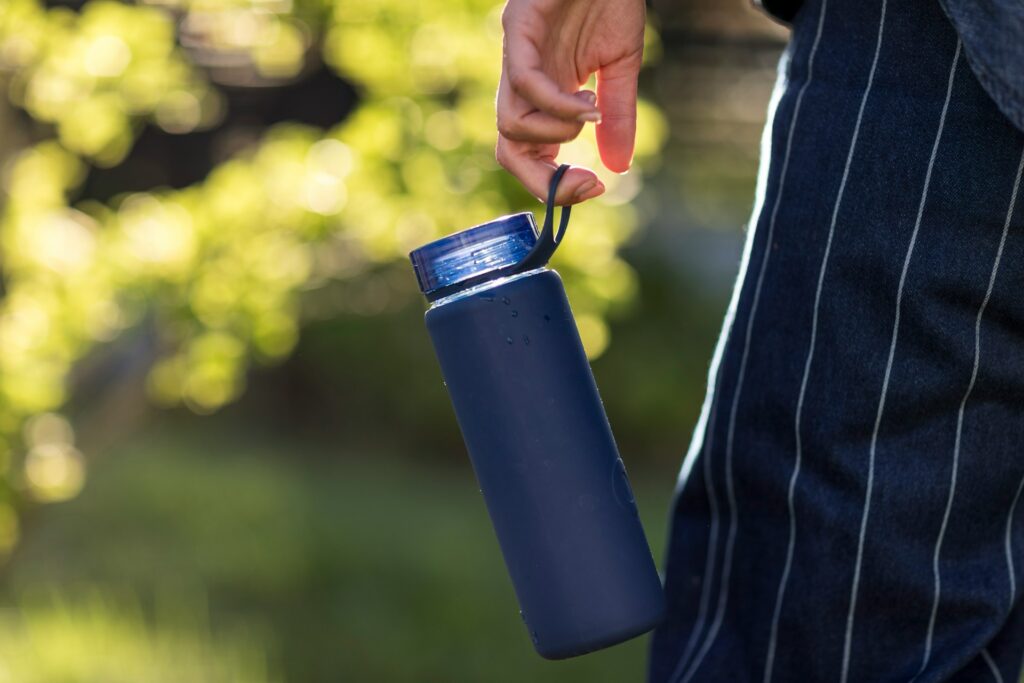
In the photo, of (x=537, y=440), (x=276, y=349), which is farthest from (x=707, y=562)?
(x=276, y=349)

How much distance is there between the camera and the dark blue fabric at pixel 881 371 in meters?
1.11

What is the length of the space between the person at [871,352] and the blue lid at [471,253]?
0.08m

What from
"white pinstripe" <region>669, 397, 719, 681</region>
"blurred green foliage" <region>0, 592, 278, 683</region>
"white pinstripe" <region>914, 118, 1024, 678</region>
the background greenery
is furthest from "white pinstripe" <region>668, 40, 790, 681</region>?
"blurred green foliage" <region>0, 592, 278, 683</region>

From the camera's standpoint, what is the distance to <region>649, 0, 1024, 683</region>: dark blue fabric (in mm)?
1107

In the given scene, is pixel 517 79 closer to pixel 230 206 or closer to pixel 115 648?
pixel 230 206

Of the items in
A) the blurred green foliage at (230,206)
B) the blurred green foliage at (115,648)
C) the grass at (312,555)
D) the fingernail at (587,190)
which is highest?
the fingernail at (587,190)

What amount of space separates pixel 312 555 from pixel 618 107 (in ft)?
9.41

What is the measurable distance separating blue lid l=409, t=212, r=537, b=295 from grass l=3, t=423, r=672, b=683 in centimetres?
188

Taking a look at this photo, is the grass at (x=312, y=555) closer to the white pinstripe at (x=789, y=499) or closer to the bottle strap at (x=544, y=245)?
the white pinstripe at (x=789, y=499)

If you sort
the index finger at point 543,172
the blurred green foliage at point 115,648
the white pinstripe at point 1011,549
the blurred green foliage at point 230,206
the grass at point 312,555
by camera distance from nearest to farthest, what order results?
the white pinstripe at point 1011,549 → the index finger at point 543,172 → the blurred green foliage at point 230,206 → the blurred green foliage at point 115,648 → the grass at point 312,555

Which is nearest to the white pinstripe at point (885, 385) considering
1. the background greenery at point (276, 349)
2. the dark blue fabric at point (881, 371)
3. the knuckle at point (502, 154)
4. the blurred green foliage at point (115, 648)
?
the dark blue fabric at point (881, 371)

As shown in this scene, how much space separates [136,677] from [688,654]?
1.87 m

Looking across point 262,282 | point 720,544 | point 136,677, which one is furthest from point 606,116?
point 136,677

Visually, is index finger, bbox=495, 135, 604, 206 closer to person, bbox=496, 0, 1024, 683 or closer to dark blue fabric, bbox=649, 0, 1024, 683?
person, bbox=496, 0, 1024, 683
